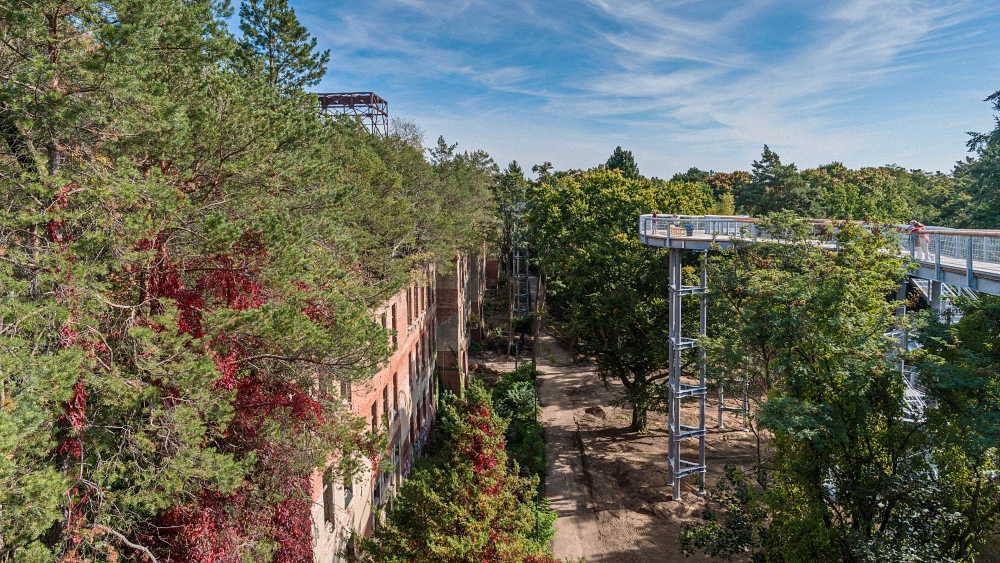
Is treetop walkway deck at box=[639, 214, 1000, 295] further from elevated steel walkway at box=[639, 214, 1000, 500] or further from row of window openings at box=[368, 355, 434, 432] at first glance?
row of window openings at box=[368, 355, 434, 432]

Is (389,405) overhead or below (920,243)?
below

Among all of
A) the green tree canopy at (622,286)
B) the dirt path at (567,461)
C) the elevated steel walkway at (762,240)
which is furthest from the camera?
the green tree canopy at (622,286)

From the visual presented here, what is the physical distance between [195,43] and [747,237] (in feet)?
48.3

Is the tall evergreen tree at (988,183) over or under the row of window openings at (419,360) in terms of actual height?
over

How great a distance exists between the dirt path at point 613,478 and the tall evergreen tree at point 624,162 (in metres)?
41.5

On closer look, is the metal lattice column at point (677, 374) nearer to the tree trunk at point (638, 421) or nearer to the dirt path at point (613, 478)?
the dirt path at point (613, 478)

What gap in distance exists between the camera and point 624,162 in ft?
242

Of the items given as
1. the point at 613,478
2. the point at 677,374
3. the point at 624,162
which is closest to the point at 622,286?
the point at 677,374

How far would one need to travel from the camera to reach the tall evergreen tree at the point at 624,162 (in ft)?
233

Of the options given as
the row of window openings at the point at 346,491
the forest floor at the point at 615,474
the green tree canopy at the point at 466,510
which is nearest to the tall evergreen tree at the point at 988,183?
the forest floor at the point at 615,474

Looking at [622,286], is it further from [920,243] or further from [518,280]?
[518,280]

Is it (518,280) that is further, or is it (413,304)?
(518,280)

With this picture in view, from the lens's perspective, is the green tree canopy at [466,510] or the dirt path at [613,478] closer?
the green tree canopy at [466,510]

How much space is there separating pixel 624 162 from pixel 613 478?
2201 inches
